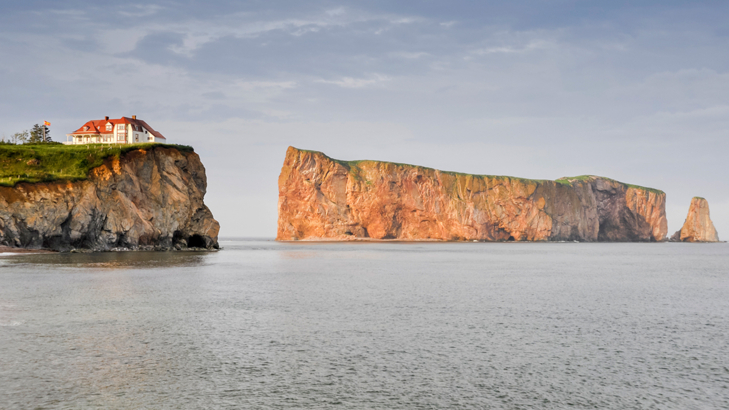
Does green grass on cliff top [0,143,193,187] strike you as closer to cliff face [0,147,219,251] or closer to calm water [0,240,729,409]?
cliff face [0,147,219,251]

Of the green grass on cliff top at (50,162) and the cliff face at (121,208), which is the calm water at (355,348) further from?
the green grass on cliff top at (50,162)

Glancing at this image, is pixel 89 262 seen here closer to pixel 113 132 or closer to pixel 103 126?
pixel 113 132

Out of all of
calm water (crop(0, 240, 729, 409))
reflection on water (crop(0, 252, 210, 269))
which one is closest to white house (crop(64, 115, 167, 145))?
reflection on water (crop(0, 252, 210, 269))

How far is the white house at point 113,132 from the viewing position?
108500mm

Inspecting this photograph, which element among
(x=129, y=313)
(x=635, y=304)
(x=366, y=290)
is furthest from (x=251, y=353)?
(x=635, y=304)

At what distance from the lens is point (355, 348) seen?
737 inches

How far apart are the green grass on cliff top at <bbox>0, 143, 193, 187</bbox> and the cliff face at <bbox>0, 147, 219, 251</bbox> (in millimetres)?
1192

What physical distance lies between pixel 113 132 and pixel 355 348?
10637 centimetres

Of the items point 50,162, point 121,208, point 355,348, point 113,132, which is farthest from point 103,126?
point 355,348

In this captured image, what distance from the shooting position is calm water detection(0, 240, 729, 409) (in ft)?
44.1

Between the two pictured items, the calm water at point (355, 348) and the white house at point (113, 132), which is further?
the white house at point (113, 132)

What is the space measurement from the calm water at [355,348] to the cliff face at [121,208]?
134ft

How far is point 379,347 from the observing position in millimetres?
18969

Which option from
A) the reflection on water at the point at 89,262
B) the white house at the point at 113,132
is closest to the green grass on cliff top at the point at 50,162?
the reflection on water at the point at 89,262
